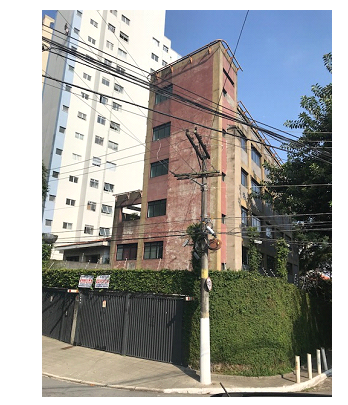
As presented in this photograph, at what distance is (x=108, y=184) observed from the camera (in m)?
39.3

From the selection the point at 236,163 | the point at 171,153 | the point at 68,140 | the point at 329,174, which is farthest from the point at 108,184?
the point at 329,174

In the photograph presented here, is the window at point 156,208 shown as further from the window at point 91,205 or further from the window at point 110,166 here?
the window at point 110,166

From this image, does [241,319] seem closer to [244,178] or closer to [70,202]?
[244,178]

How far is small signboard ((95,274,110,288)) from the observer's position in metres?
14.2

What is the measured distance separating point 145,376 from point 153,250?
1325 cm

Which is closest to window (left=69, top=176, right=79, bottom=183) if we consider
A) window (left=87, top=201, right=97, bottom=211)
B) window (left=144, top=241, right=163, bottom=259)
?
window (left=87, top=201, right=97, bottom=211)

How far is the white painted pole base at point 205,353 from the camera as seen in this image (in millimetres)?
9562

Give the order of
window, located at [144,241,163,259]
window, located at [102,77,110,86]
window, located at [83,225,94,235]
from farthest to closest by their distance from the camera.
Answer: window, located at [102,77,110,86]
window, located at [83,225,94,235]
window, located at [144,241,163,259]

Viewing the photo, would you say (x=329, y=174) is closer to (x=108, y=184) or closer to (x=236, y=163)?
(x=236, y=163)

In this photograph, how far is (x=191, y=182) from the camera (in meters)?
22.5

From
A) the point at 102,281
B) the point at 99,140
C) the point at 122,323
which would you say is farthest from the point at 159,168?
the point at 99,140

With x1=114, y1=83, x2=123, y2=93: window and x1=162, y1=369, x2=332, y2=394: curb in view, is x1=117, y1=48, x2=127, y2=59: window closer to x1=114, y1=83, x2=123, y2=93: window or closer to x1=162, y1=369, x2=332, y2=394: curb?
x1=114, y1=83, x2=123, y2=93: window

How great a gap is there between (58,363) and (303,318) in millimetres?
10705

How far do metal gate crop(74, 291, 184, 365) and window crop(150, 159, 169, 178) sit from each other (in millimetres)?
12507
